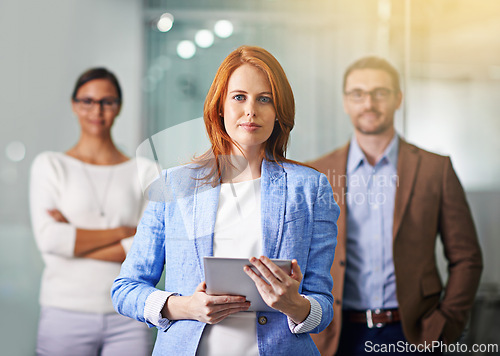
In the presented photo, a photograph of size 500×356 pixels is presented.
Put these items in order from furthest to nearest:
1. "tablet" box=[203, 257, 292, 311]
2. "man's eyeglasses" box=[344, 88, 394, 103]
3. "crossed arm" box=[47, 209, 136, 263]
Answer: "man's eyeglasses" box=[344, 88, 394, 103] < "crossed arm" box=[47, 209, 136, 263] < "tablet" box=[203, 257, 292, 311]

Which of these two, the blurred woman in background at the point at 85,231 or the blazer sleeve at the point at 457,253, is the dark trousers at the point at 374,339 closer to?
the blazer sleeve at the point at 457,253

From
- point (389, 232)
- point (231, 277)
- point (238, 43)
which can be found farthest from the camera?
point (389, 232)

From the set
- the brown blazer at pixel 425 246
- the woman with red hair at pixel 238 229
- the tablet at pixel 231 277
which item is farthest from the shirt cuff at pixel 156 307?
the brown blazer at pixel 425 246

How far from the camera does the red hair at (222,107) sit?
1082 millimetres

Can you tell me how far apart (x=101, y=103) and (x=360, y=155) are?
111cm

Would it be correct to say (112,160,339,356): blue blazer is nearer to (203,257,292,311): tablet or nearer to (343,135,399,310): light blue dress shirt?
(203,257,292,311): tablet

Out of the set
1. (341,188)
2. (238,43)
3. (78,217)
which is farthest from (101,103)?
(341,188)

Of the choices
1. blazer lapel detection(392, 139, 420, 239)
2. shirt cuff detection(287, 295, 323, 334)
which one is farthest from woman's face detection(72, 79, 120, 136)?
shirt cuff detection(287, 295, 323, 334)

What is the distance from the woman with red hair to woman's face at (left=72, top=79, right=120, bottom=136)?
3.33ft

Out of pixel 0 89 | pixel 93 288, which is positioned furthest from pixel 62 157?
pixel 93 288

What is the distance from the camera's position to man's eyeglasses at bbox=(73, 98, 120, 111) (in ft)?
6.72

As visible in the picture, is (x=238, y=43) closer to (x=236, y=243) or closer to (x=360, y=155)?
(x=360, y=155)

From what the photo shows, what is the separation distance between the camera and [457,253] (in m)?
2.05

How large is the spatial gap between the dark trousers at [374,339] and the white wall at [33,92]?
1241mm
